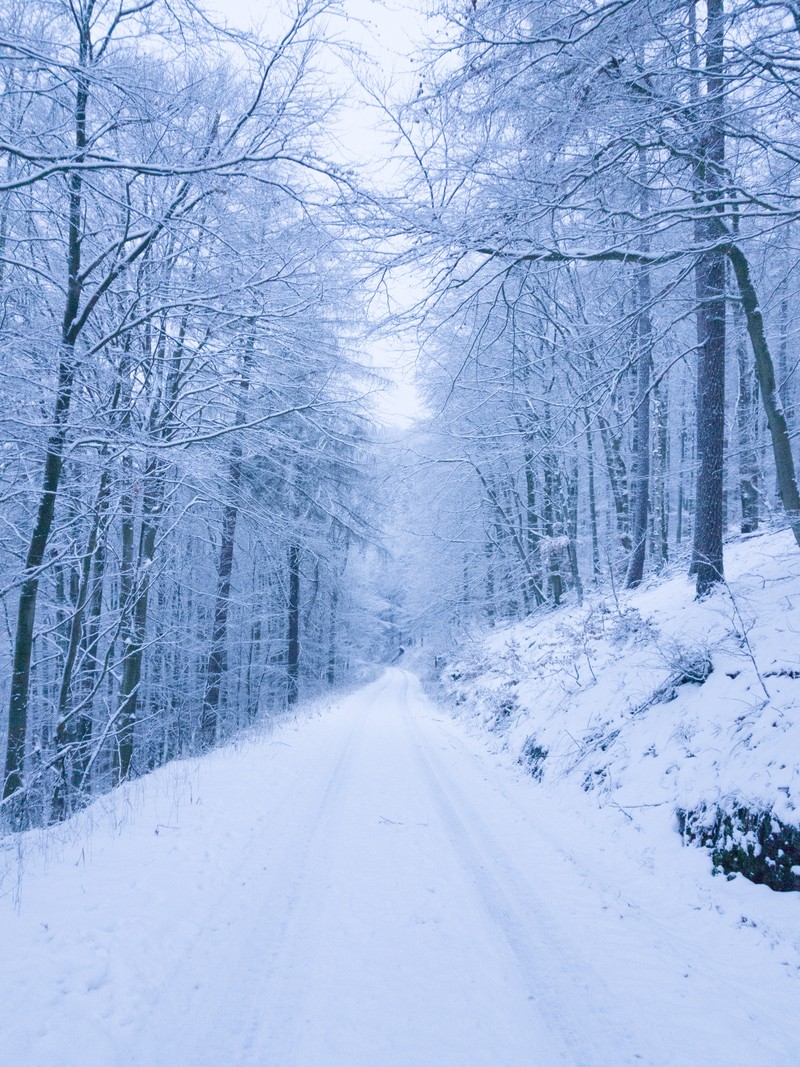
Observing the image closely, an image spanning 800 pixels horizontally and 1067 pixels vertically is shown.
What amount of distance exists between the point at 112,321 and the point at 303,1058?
7568 millimetres

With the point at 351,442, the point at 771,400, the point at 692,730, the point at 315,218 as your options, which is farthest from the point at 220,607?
the point at 771,400

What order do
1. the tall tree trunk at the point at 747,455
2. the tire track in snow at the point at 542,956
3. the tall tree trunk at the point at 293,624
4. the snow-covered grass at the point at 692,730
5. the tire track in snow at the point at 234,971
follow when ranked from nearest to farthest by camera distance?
the tire track in snow at the point at 234,971
the tire track in snow at the point at 542,956
the snow-covered grass at the point at 692,730
the tall tree trunk at the point at 747,455
the tall tree trunk at the point at 293,624

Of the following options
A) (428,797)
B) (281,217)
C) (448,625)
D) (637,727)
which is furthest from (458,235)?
(448,625)

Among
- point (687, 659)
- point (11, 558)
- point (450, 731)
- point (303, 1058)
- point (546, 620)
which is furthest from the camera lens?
point (546, 620)

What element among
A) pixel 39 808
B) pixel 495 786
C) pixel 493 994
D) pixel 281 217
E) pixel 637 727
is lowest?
pixel 39 808

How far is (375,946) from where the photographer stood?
3484 mm

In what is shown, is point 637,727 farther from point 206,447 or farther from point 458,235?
point 206,447

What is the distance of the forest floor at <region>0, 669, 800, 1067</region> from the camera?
8.70 feet

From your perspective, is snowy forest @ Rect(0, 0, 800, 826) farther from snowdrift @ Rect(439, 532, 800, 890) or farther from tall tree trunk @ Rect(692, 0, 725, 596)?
snowdrift @ Rect(439, 532, 800, 890)

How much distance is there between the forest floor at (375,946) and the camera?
104 inches

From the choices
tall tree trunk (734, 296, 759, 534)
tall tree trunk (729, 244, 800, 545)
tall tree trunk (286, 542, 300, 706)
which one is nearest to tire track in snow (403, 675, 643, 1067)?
tall tree trunk (729, 244, 800, 545)

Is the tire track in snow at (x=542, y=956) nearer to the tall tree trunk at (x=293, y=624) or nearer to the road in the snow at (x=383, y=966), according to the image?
the road in the snow at (x=383, y=966)

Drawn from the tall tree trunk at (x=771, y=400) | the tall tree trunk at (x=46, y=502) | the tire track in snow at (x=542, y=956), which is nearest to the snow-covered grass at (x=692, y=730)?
the tall tree trunk at (x=771, y=400)

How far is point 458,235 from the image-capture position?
15.3 ft
